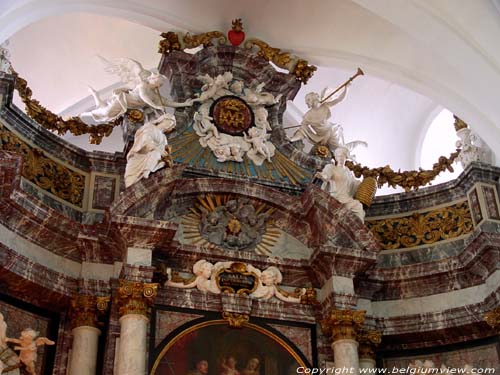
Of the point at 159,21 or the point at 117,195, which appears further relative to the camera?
the point at 159,21

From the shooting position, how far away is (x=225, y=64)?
15.9 metres

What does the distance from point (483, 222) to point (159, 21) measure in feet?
20.5

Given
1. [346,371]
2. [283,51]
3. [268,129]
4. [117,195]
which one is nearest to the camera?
[346,371]

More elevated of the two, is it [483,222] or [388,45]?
[388,45]

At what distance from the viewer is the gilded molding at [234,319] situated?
520 inches

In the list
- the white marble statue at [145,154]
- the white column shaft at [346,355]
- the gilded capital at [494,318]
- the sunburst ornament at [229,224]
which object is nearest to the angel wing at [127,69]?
the white marble statue at [145,154]

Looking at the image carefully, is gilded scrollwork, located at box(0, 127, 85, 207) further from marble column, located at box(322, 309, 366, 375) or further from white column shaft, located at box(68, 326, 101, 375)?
marble column, located at box(322, 309, 366, 375)

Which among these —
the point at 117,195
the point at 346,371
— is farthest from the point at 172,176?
the point at 346,371

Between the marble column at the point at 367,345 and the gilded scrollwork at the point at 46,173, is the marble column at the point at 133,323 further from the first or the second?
the marble column at the point at 367,345

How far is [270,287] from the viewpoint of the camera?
1380 centimetres

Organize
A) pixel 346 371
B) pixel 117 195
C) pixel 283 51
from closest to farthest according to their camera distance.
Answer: pixel 346 371, pixel 117 195, pixel 283 51

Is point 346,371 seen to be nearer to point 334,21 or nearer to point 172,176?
point 172,176

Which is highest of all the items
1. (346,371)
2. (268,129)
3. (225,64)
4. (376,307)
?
(225,64)

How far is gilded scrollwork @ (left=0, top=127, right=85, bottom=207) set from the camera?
13.4m
